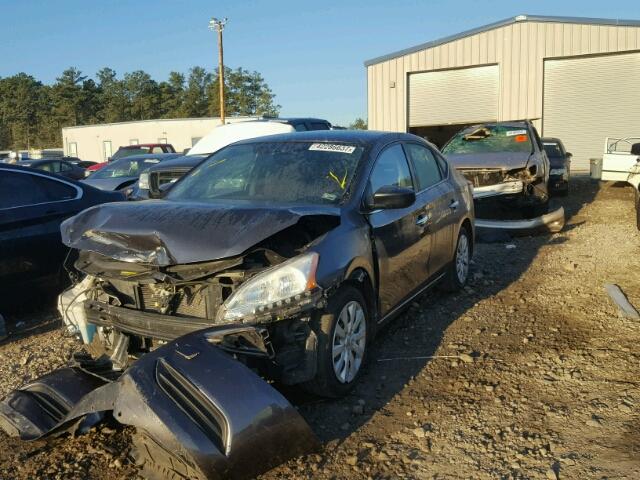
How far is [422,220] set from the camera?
4.94m

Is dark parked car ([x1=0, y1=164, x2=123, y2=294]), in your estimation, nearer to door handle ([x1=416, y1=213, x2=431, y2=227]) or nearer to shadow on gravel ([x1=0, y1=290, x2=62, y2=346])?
shadow on gravel ([x1=0, y1=290, x2=62, y2=346])

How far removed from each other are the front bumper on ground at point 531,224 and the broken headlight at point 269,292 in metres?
6.83

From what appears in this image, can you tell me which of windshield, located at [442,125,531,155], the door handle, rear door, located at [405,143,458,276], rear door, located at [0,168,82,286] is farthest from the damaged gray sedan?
windshield, located at [442,125,531,155]

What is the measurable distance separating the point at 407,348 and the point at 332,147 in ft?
5.49

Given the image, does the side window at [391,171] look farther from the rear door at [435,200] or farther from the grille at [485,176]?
the grille at [485,176]

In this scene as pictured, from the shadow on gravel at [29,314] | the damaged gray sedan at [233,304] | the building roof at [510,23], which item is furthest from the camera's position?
the building roof at [510,23]

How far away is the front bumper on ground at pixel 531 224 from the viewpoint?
948 cm

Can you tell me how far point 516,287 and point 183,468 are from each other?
465 cm

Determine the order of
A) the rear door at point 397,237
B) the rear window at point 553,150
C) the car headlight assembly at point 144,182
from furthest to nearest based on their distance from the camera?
the rear window at point 553,150 < the car headlight assembly at point 144,182 < the rear door at point 397,237

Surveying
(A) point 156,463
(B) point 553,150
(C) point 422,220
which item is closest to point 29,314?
(A) point 156,463

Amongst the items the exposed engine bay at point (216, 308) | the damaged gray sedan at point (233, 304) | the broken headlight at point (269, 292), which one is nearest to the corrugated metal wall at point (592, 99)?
the damaged gray sedan at point (233, 304)

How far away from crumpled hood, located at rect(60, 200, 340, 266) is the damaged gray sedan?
0.01m

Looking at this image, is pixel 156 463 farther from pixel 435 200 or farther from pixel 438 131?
pixel 438 131

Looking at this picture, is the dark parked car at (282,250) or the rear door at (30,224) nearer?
the dark parked car at (282,250)
